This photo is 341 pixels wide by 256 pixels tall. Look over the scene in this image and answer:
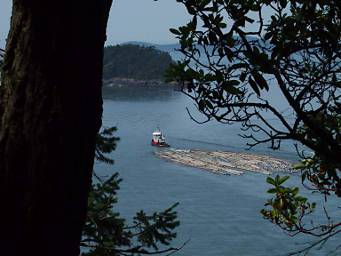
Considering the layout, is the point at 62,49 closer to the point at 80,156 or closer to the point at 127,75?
the point at 80,156

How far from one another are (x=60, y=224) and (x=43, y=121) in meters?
0.22

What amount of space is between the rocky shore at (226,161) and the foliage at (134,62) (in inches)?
1991

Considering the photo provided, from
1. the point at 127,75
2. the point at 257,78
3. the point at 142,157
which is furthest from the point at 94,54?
the point at 127,75

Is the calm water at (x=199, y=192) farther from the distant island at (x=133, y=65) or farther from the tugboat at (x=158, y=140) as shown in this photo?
the distant island at (x=133, y=65)

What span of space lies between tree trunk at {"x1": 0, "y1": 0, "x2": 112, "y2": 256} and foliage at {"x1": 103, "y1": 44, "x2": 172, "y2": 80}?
91.3 metres

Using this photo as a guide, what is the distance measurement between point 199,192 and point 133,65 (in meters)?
65.6

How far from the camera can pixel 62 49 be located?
3.35 feet

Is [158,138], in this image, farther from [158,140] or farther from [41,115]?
[41,115]

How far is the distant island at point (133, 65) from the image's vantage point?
92125mm

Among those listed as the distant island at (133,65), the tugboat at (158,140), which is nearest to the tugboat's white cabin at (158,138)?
the tugboat at (158,140)

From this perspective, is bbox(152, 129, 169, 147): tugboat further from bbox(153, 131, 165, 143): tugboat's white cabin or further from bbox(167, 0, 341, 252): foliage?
bbox(167, 0, 341, 252): foliage

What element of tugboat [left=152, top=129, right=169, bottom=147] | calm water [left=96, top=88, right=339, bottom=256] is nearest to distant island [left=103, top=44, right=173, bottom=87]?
calm water [left=96, top=88, right=339, bottom=256]

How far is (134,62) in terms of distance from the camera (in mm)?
95375

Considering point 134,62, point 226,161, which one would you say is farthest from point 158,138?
point 134,62
